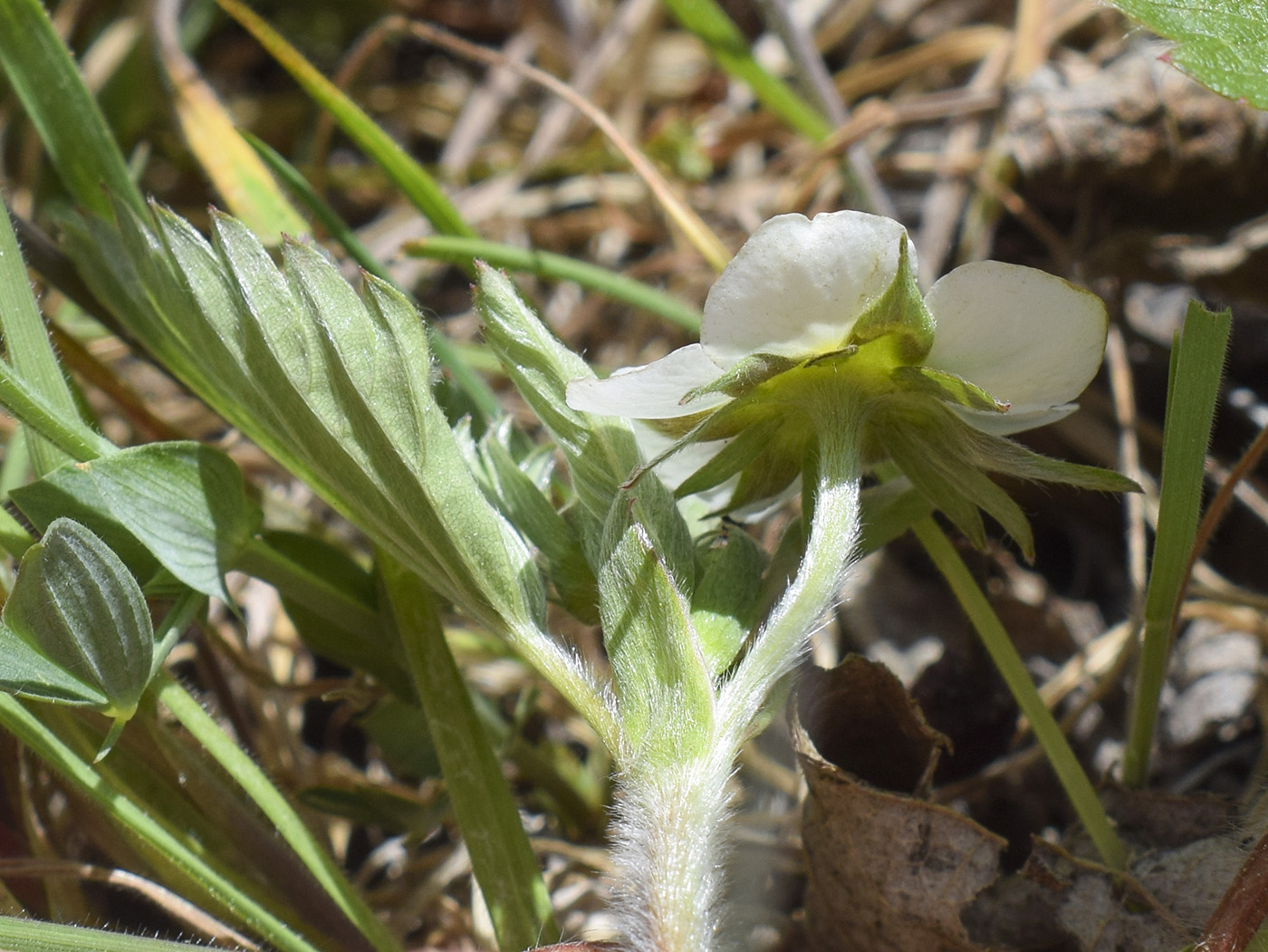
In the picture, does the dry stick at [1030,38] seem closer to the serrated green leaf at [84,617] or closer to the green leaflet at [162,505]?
the green leaflet at [162,505]

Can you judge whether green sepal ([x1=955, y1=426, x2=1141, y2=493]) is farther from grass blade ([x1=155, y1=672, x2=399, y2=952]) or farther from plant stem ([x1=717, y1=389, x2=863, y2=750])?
grass blade ([x1=155, y1=672, x2=399, y2=952])

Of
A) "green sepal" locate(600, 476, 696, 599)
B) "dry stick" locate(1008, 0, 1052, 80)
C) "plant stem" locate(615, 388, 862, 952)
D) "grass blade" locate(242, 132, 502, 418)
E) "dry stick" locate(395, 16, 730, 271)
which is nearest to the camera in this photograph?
"plant stem" locate(615, 388, 862, 952)

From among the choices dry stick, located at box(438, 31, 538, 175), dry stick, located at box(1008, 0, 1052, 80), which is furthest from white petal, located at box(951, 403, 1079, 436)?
dry stick, located at box(438, 31, 538, 175)

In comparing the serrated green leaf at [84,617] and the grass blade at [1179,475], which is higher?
the serrated green leaf at [84,617]

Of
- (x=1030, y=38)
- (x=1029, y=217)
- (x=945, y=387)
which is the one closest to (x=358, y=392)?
(x=945, y=387)

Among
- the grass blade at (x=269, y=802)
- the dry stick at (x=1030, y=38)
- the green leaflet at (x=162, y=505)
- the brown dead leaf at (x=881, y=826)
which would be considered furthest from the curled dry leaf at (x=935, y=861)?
the dry stick at (x=1030, y=38)

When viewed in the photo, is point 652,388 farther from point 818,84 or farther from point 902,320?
point 818,84
